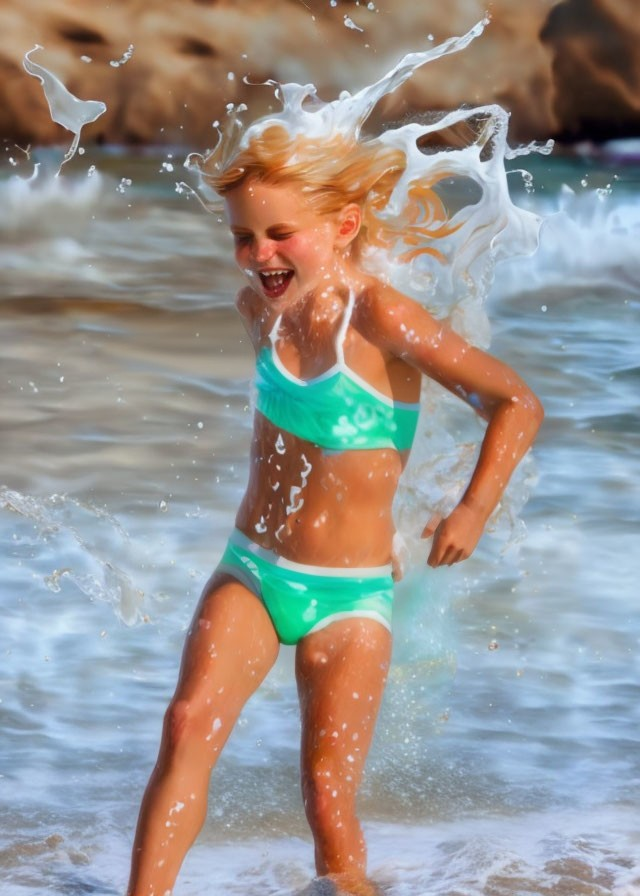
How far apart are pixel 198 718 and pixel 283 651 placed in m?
1.36

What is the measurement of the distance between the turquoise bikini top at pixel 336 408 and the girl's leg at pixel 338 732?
1.03ft

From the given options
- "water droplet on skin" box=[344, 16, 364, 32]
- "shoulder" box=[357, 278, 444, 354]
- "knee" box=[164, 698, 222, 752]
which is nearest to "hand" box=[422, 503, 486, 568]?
"shoulder" box=[357, 278, 444, 354]

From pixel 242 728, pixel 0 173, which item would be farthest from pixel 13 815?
pixel 0 173

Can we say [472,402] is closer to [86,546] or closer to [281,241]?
[281,241]

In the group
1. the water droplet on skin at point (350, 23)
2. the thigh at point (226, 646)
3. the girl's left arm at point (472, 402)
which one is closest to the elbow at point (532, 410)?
the girl's left arm at point (472, 402)

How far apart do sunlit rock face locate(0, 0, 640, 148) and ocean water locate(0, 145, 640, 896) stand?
4343 mm

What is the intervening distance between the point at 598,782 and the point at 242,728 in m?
0.84

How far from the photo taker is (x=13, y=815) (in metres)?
3.15

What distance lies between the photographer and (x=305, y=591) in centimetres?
252

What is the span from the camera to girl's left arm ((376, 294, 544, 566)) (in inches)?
94.5

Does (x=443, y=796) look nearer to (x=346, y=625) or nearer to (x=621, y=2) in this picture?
(x=346, y=625)

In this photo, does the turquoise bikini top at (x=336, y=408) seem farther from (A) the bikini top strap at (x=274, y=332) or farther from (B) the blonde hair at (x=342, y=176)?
(B) the blonde hair at (x=342, y=176)

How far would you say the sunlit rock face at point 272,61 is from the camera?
41.3 ft

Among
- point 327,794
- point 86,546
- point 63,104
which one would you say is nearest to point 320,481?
point 327,794
